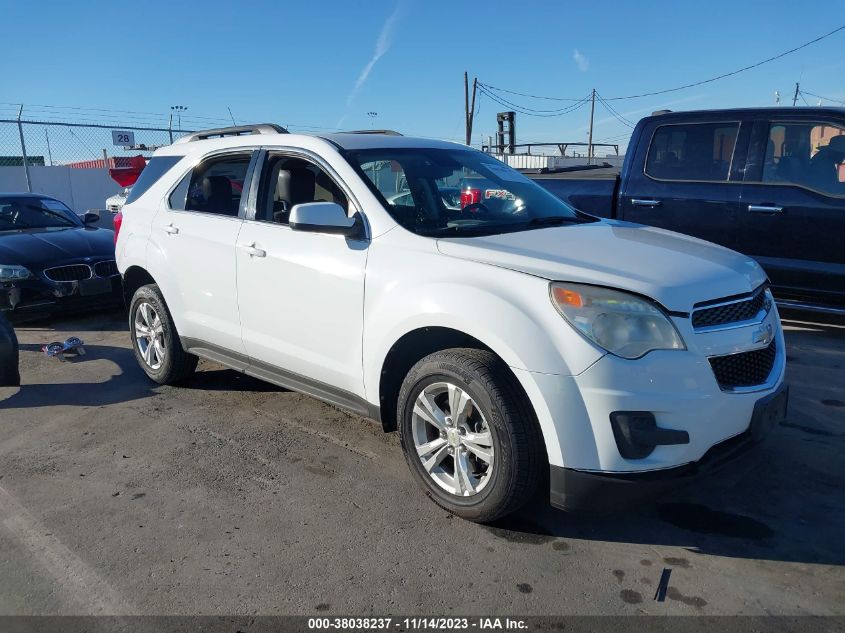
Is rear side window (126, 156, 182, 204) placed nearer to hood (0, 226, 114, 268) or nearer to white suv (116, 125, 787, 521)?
white suv (116, 125, 787, 521)

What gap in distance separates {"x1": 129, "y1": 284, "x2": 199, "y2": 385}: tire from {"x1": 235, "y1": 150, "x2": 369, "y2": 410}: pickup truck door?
37.8 inches

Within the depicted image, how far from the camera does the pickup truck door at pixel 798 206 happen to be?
555 cm

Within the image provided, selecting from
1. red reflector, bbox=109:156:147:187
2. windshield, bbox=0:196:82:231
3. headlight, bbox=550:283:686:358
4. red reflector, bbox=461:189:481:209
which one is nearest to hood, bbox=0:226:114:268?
windshield, bbox=0:196:82:231

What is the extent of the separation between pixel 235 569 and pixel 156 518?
0.65 metres

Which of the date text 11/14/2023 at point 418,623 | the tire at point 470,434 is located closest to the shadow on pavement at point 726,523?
the tire at point 470,434

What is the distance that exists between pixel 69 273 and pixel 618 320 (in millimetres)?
6219

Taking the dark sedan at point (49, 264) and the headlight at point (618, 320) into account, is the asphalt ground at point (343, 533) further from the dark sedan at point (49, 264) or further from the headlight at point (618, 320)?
the dark sedan at point (49, 264)

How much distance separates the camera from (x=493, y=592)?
2619 millimetres

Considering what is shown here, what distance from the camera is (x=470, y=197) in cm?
398

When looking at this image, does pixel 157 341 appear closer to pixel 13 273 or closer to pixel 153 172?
pixel 153 172

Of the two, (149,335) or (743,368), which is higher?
(743,368)

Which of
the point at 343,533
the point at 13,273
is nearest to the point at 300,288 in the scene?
the point at 343,533

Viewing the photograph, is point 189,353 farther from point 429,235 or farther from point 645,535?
point 645,535

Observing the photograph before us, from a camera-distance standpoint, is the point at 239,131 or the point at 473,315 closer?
the point at 473,315
